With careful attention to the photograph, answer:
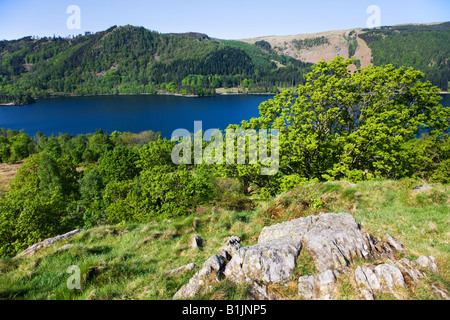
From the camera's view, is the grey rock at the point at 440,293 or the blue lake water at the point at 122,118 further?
the blue lake water at the point at 122,118

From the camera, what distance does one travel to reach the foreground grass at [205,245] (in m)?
6.42

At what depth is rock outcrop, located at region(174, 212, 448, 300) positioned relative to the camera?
596 cm

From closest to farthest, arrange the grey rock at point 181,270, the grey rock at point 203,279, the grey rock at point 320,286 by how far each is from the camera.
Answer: the grey rock at point 320,286, the grey rock at point 203,279, the grey rock at point 181,270

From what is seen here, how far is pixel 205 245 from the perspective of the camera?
989 cm

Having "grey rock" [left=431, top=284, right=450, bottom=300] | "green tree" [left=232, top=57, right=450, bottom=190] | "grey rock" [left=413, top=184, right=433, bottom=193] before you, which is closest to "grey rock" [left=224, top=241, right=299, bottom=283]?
"grey rock" [left=431, top=284, right=450, bottom=300]

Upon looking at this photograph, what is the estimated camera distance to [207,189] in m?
24.9

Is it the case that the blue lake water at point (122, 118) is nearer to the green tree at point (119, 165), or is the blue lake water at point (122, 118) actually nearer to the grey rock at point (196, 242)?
Answer: the green tree at point (119, 165)

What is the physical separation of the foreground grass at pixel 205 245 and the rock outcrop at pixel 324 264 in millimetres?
249

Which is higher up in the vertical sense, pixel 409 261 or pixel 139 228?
pixel 409 261

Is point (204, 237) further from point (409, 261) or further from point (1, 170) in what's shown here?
point (1, 170)

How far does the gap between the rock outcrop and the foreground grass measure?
9.8 inches

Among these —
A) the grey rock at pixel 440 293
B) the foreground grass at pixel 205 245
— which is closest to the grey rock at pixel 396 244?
the foreground grass at pixel 205 245

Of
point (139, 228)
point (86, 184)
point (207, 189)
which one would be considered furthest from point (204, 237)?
point (86, 184)

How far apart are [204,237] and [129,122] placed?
442ft
